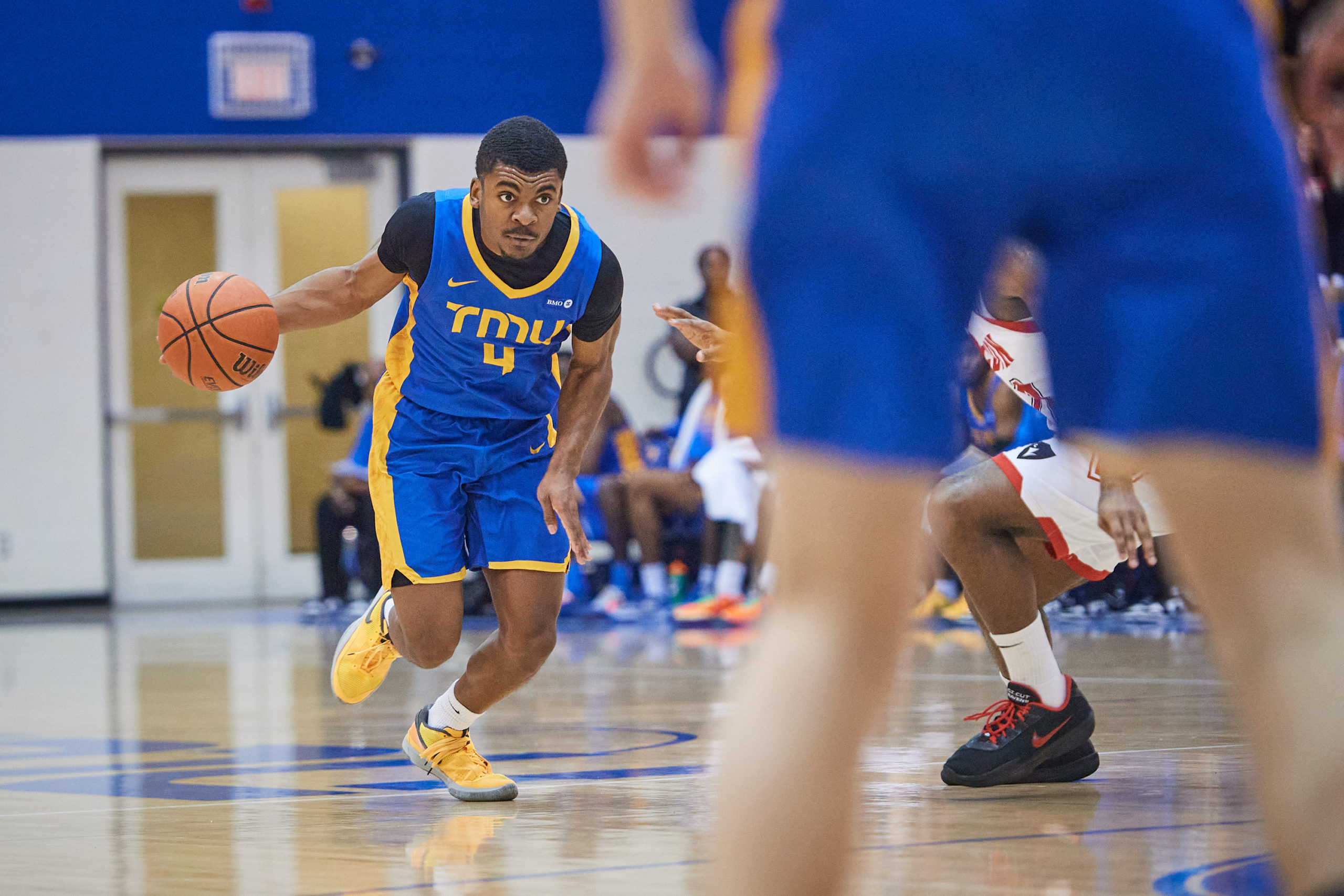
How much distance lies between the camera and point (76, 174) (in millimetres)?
11734

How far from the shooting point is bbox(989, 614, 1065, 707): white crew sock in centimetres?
360

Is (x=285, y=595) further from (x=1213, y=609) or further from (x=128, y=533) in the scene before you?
(x=1213, y=609)

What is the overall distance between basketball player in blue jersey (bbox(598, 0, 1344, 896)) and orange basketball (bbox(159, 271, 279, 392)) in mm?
2563

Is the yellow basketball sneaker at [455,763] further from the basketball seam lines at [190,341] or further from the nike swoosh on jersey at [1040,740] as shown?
the nike swoosh on jersey at [1040,740]

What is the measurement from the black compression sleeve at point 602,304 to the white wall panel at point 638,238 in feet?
25.5

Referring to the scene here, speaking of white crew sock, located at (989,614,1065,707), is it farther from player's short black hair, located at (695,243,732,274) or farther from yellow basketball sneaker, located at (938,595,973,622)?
player's short black hair, located at (695,243,732,274)

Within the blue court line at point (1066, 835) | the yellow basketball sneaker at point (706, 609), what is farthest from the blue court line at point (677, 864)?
the yellow basketball sneaker at point (706, 609)

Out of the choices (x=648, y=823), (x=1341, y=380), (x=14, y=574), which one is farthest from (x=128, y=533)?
(x=648, y=823)

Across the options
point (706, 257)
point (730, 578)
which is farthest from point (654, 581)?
point (706, 257)

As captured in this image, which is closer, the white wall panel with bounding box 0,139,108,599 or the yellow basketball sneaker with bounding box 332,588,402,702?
the yellow basketball sneaker with bounding box 332,588,402,702

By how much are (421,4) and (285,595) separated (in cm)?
445


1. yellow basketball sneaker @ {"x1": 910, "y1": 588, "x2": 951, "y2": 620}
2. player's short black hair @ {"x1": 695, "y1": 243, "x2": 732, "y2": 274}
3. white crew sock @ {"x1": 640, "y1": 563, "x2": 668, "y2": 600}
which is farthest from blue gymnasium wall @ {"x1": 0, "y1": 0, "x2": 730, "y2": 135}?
yellow basketball sneaker @ {"x1": 910, "y1": 588, "x2": 951, "y2": 620}

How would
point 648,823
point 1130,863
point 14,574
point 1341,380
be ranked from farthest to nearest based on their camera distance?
point 14,574 → point 1341,380 → point 648,823 → point 1130,863

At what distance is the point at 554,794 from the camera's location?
361 cm
